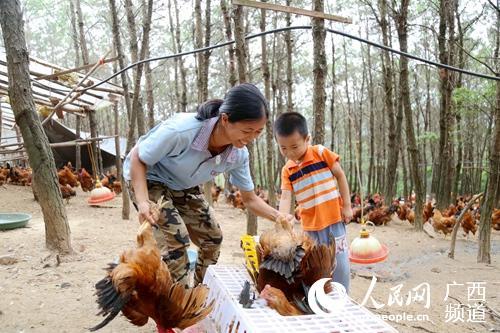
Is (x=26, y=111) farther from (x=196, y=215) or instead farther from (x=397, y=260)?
(x=397, y=260)

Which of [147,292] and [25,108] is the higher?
[25,108]

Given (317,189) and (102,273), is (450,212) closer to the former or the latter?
(317,189)

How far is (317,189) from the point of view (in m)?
3.05

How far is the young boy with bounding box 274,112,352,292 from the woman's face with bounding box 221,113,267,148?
0.66m

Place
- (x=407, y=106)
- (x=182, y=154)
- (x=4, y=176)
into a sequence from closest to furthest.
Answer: (x=182, y=154), (x=407, y=106), (x=4, y=176)

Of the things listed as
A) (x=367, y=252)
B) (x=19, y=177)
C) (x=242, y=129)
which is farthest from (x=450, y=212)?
(x=19, y=177)

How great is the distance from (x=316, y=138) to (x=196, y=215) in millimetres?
1940

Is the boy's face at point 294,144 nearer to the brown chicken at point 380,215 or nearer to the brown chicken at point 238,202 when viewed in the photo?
the brown chicken at point 380,215

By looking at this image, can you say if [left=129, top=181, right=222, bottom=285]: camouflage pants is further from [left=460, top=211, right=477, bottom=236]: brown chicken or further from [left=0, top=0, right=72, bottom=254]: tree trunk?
[left=460, top=211, right=477, bottom=236]: brown chicken

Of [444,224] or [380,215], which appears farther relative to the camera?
[380,215]

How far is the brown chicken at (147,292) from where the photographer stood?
1899mm

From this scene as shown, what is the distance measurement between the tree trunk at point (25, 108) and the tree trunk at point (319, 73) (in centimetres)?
271

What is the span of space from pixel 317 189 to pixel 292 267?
999 mm

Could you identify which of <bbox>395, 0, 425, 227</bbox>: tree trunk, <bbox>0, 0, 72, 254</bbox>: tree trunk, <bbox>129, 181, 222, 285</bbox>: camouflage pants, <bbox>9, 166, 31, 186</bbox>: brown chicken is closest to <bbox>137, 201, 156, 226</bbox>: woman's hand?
<bbox>129, 181, 222, 285</bbox>: camouflage pants
